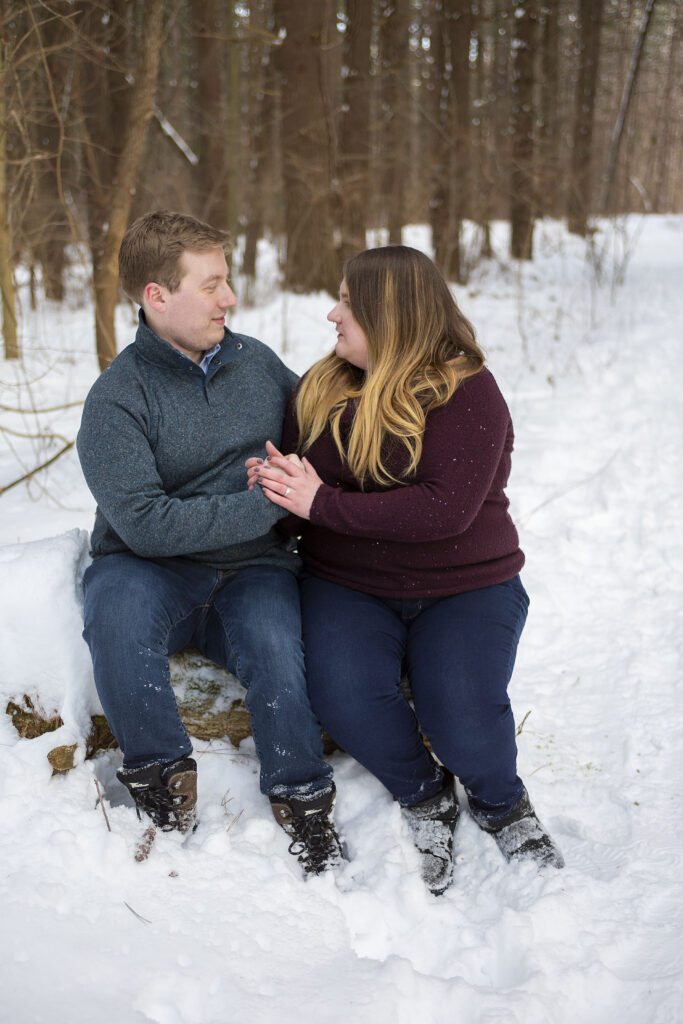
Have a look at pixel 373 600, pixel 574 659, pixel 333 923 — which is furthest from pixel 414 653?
pixel 574 659

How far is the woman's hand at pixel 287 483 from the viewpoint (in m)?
2.30

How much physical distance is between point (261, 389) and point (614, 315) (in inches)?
263

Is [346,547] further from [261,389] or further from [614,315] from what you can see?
[614,315]

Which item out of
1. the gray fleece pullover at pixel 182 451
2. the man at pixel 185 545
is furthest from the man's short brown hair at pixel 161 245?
the gray fleece pullover at pixel 182 451

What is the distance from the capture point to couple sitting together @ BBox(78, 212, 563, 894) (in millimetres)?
2123

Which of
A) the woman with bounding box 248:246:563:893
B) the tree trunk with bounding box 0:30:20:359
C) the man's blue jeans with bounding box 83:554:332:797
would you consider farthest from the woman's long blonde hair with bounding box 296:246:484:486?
the tree trunk with bounding box 0:30:20:359

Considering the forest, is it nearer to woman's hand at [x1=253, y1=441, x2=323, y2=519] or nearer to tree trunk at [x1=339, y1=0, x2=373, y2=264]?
A: tree trunk at [x1=339, y1=0, x2=373, y2=264]

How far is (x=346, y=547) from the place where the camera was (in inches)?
95.7

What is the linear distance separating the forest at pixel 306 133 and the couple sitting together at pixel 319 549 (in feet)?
7.66

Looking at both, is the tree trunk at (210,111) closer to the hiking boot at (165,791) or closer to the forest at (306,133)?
the forest at (306,133)

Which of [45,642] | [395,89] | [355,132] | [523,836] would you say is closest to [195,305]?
[45,642]

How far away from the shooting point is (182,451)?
2.37 m

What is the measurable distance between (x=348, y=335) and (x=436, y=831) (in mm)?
1427

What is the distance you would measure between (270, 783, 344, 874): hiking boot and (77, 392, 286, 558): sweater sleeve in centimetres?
73
